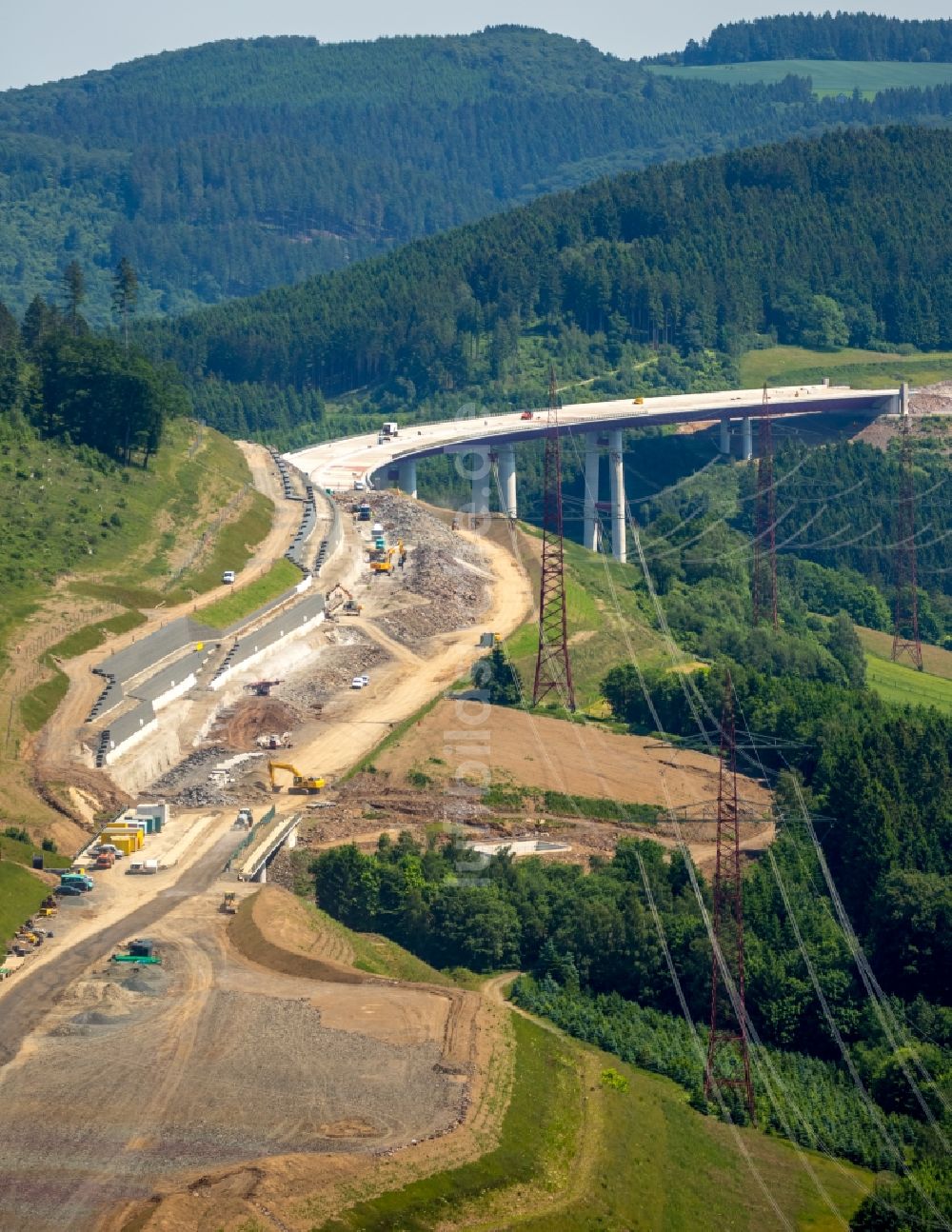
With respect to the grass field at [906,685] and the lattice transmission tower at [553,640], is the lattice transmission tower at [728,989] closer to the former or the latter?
the lattice transmission tower at [553,640]

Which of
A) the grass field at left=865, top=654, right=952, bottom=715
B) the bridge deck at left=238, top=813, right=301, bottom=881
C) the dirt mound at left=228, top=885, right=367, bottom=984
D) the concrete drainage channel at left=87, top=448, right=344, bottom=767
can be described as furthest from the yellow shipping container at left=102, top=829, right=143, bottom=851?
the grass field at left=865, top=654, right=952, bottom=715

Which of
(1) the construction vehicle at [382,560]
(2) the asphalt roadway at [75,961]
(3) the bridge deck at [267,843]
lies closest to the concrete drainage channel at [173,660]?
(1) the construction vehicle at [382,560]

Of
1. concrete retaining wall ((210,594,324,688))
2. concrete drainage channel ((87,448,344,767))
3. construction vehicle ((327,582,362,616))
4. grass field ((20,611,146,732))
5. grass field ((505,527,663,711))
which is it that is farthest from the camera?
construction vehicle ((327,582,362,616))

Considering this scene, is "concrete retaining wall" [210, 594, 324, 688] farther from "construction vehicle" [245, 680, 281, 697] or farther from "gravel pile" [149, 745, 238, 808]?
"gravel pile" [149, 745, 238, 808]

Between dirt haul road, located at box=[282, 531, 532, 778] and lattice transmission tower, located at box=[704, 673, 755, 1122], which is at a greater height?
dirt haul road, located at box=[282, 531, 532, 778]

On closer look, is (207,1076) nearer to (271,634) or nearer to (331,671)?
(331,671)

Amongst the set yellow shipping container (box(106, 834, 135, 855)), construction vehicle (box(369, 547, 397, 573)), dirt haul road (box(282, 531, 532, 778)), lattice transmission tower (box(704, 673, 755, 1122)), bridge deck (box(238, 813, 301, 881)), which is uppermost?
construction vehicle (box(369, 547, 397, 573))

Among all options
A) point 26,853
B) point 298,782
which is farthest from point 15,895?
point 298,782
